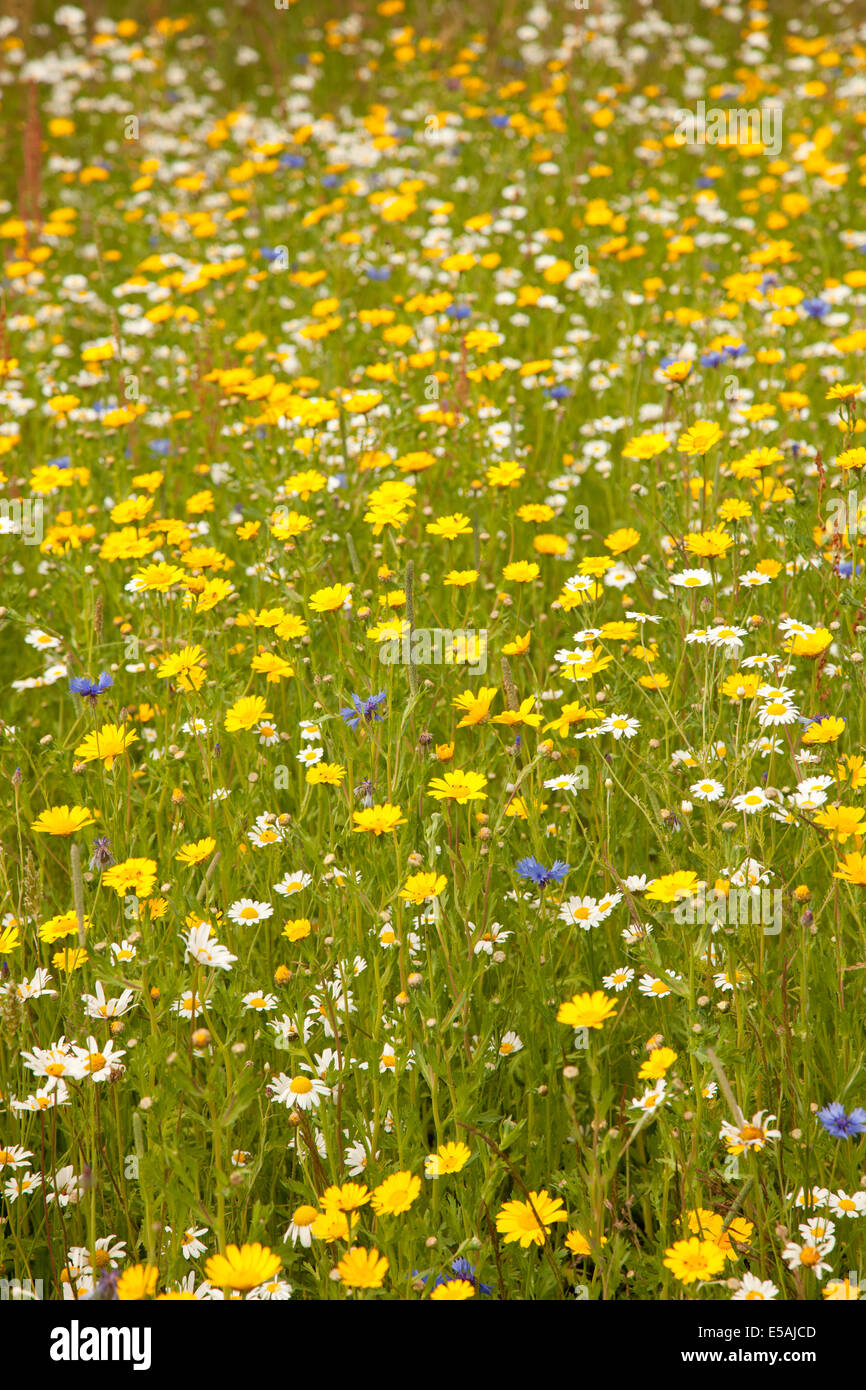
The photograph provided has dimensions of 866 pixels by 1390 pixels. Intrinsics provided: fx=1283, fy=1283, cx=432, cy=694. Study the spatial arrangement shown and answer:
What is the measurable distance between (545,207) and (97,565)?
329 cm

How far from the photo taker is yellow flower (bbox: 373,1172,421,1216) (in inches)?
63.5

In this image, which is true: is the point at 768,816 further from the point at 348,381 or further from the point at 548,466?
the point at 348,381

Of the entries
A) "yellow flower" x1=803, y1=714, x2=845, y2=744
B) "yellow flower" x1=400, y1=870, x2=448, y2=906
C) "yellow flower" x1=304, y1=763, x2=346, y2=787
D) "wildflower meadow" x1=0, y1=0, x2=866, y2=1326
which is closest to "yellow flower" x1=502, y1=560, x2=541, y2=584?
"wildflower meadow" x1=0, y1=0, x2=866, y2=1326

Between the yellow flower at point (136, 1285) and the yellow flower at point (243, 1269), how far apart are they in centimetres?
7

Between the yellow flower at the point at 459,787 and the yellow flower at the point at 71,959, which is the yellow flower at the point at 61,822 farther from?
the yellow flower at the point at 459,787

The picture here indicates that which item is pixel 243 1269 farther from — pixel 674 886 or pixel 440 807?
pixel 440 807

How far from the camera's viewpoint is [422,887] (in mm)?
1919

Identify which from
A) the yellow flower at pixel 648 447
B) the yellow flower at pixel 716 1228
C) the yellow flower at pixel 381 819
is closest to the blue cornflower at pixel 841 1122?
the yellow flower at pixel 716 1228

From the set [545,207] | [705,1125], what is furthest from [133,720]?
[545,207]

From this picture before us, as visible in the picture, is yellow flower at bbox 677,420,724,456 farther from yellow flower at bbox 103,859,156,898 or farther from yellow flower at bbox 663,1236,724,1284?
yellow flower at bbox 663,1236,724,1284

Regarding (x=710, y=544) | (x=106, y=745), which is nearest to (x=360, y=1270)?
(x=106, y=745)

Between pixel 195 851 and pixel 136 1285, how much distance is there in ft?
2.51

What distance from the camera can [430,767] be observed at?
214 cm
